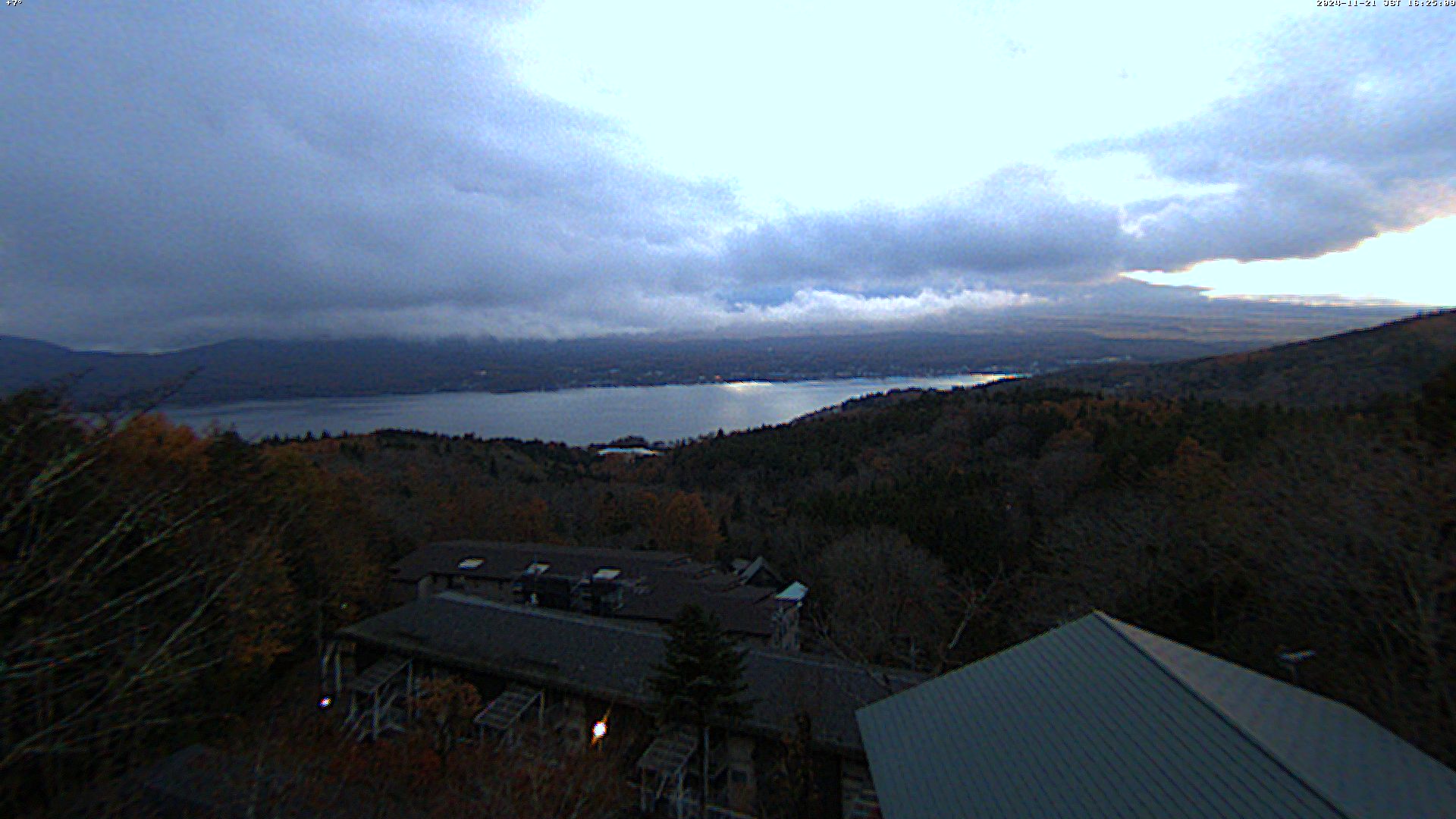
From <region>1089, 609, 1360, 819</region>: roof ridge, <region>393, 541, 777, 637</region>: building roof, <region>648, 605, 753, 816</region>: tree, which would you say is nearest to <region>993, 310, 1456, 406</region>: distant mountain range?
<region>393, 541, 777, 637</region>: building roof

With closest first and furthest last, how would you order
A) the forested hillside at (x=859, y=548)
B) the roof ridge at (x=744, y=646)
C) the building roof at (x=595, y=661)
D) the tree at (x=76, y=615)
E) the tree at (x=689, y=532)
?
the tree at (x=76, y=615) → the forested hillside at (x=859, y=548) → the building roof at (x=595, y=661) → the roof ridge at (x=744, y=646) → the tree at (x=689, y=532)

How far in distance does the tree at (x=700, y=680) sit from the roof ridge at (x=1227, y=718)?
5115mm

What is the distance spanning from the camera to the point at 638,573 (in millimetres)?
18297

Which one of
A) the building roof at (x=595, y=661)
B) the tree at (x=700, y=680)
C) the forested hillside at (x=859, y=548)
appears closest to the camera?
the forested hillside at (x=859, y=548)

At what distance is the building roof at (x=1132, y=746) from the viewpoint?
14.3 feet

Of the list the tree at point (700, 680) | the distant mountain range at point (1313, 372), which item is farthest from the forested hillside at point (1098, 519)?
the tree at point (700, 680)

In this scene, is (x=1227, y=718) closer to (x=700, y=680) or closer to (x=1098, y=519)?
(x=700, y=680)

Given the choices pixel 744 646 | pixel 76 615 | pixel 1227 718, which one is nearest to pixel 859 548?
pixel 744 646

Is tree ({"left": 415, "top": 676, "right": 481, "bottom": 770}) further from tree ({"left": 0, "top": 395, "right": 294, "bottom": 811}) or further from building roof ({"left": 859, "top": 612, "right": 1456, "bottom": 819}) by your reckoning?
building roof ({"left": 859, "top": 612, "right": 1456, "bottom": 819})

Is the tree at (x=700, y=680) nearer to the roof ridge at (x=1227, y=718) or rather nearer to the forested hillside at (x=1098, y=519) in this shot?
the forested hillside at (x=1098, y=519)

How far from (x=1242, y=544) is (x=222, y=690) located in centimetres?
1812

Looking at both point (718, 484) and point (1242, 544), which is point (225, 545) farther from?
point (718, 484)

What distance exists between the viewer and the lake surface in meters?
70.1

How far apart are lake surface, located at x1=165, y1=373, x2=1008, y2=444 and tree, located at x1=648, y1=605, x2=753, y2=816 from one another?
5186cm
